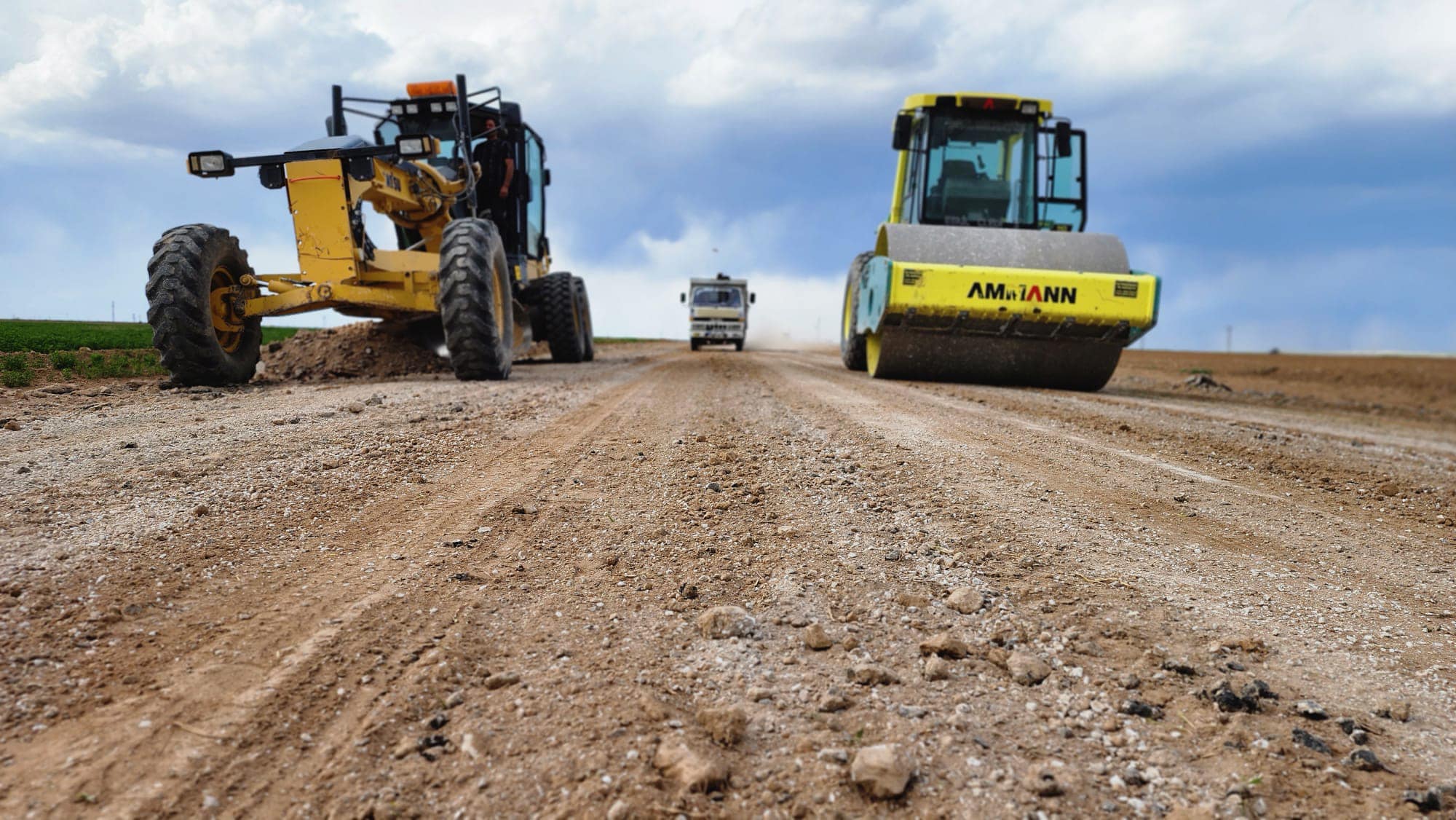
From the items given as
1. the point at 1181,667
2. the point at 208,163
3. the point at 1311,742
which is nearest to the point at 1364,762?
the point at 1311,742

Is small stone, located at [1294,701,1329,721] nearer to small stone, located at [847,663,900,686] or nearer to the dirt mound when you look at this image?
small stone, located at [847,663,900,686]

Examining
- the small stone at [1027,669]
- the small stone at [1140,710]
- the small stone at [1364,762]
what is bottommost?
the small stone at [1364,762]

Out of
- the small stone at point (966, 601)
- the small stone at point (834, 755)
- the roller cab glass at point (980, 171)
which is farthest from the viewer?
the roller cab glass at point (980, 171)

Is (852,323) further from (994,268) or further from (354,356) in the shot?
(354,356)

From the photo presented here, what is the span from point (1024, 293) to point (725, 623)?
7.84 meters

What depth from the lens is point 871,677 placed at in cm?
202

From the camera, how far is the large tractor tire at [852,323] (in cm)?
1215

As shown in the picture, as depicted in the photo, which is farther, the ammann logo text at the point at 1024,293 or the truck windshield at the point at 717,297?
the truck windshield at the point at 717,297

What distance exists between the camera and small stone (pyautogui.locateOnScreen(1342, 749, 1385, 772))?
175 centimetres

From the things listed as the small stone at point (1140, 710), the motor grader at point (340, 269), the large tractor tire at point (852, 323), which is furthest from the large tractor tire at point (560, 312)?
the small stone at point (1140, 710)

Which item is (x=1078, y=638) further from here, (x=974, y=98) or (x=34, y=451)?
(x=974, y=98)

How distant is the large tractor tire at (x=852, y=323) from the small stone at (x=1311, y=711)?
9.92 metres

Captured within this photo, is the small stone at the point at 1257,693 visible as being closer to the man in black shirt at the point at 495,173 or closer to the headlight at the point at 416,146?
the headlight at the point at 416,146

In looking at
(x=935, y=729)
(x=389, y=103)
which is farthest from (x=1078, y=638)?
(x=389, y=103)
